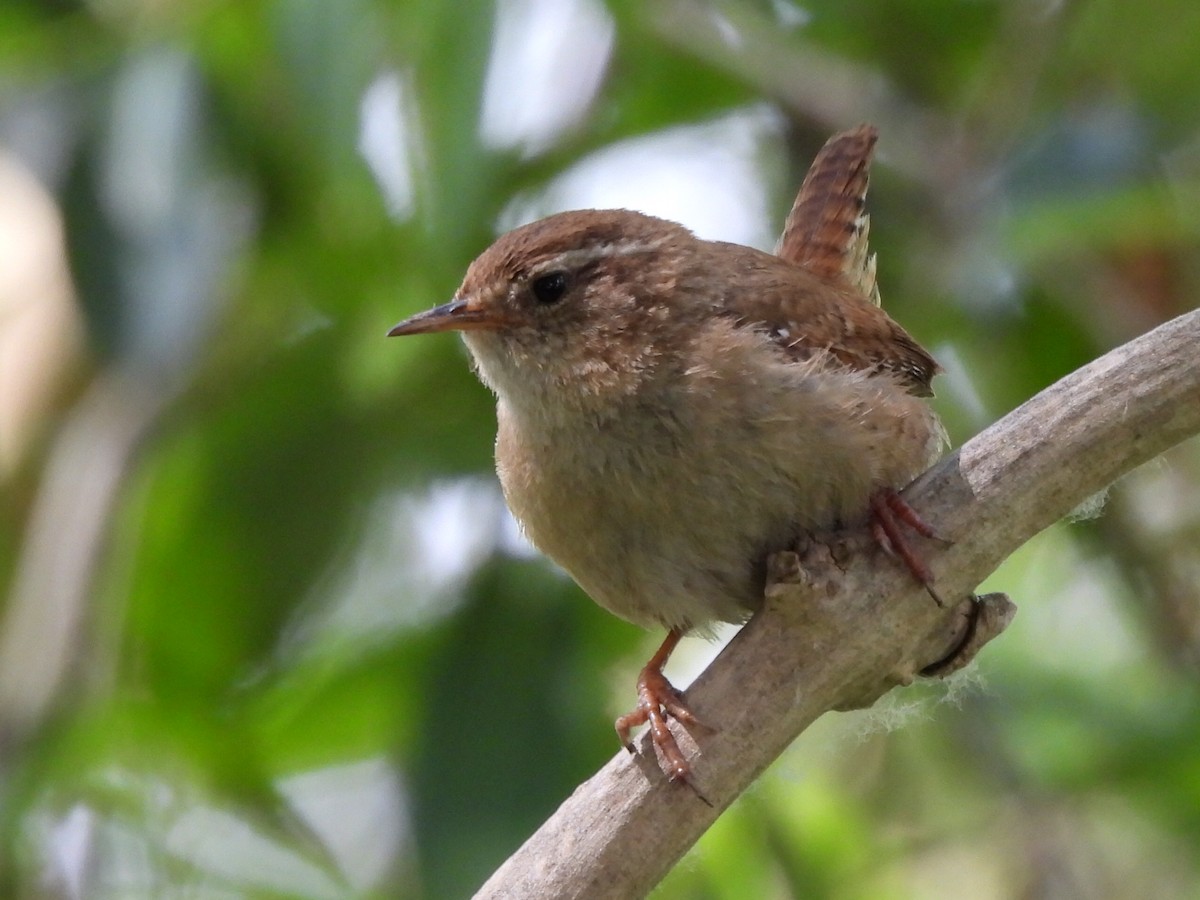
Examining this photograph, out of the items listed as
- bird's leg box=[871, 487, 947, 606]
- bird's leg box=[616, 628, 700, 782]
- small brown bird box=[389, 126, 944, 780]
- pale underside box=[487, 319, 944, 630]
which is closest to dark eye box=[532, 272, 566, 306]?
small brown bird box=[389, 126, 944, 780]

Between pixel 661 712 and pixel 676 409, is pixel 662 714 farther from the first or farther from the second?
pixel 676 409

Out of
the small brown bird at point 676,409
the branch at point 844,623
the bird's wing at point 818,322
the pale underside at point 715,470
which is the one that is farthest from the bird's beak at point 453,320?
the branch at point 844,623

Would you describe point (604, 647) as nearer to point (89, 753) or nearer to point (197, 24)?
point (89, 753)

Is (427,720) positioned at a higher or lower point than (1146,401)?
higher

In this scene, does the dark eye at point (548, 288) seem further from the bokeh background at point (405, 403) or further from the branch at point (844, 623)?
the branch at point (844, 623)

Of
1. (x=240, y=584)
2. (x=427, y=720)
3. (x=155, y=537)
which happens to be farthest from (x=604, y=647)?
(x=155, y=537)

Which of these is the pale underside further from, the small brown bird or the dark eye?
the dark eye
